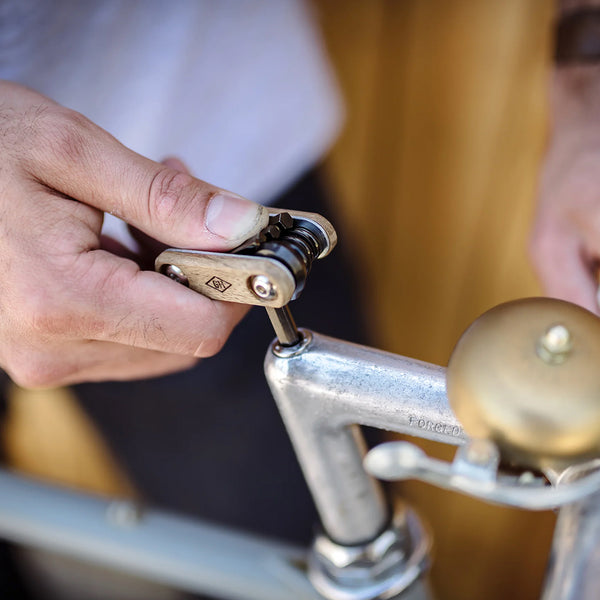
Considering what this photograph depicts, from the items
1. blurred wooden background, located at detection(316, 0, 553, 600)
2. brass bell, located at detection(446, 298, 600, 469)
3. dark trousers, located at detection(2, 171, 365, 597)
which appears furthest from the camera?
blurred wooden background, located at detection(316, 0, 553, 600)

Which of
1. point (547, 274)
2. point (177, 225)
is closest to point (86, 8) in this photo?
point (177, 225)

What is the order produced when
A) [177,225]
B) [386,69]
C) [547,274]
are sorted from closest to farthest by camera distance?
1. [177,225]
2. [547,274]
3. [386,69]

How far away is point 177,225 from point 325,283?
15.9 inches

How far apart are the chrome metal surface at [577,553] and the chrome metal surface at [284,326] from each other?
5.5 inches

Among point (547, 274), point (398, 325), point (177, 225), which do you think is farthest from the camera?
point (398, 325)

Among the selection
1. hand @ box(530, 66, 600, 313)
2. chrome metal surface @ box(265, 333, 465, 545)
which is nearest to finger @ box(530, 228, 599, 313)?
hand @ box(530, 66, 600, 313)

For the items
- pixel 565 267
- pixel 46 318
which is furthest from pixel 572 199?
pixel 46 318

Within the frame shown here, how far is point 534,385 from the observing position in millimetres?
218

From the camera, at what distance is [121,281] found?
1.09 feet

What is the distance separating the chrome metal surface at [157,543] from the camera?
0.51 meters

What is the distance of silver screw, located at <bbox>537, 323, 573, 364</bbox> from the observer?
219mm

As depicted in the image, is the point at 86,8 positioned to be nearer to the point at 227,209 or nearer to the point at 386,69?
the point at 227,209

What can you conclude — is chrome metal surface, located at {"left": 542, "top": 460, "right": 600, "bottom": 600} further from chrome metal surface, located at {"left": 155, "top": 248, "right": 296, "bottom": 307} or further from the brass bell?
chrome metal surface, located at {"left": 155, "top": 248, "right": 296, "bottom": 307}

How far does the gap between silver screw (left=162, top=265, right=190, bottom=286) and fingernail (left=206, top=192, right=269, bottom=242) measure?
0.03 meters
